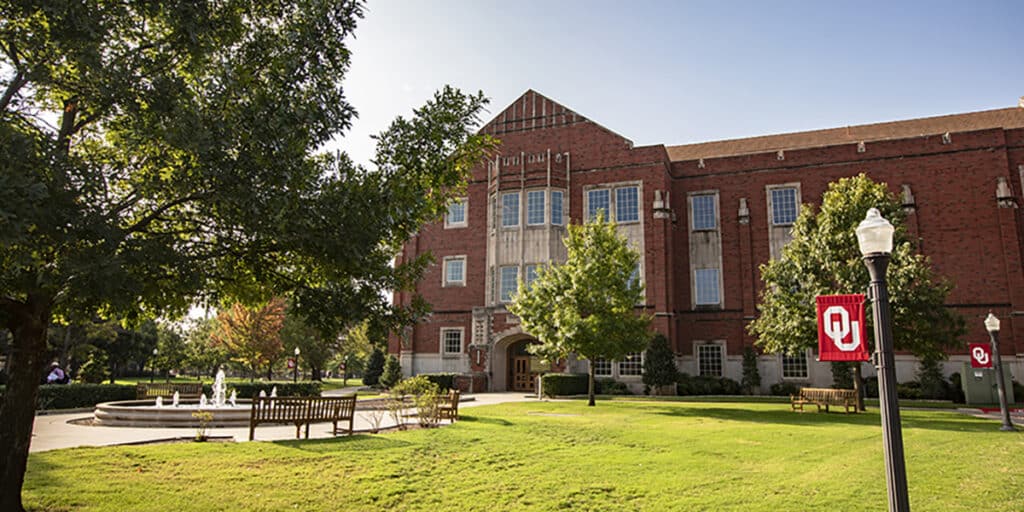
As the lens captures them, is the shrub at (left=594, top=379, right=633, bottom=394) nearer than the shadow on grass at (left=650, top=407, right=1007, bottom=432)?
No

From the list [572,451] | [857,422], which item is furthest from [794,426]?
[572,451]

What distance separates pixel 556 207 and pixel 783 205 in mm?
12051

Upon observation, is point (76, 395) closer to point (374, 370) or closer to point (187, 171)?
point (187, 171)

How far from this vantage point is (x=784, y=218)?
3356cm

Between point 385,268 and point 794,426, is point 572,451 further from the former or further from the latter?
point 794,426

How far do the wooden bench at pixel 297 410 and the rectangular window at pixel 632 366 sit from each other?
21119 millimetres

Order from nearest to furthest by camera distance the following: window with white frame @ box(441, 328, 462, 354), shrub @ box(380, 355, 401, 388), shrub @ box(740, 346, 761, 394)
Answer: shrub @ box(740, 346, 761, 394) < shrub @ box(380, 355, 401, 388) < window with white frame @ box(441, 328, 462, 354)

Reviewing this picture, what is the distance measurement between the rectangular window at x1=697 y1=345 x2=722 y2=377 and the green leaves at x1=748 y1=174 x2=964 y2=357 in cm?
1001

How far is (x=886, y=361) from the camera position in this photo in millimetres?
4984

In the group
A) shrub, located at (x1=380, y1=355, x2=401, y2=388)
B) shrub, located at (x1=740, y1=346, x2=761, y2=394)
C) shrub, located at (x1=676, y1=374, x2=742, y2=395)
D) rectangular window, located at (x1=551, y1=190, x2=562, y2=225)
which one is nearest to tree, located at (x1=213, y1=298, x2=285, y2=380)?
shrub, located at (x1=380, y1=355, x2=401, y2=388)

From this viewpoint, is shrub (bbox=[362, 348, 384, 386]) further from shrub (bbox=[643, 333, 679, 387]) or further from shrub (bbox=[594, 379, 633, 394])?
shrub (bbox=[643, 333, 679, 387])

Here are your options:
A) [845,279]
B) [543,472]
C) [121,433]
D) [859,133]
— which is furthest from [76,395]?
[859,133]

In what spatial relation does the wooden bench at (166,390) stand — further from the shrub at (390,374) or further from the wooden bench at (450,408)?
the shrub at (390,374)

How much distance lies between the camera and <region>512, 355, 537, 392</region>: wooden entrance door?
35656mm
